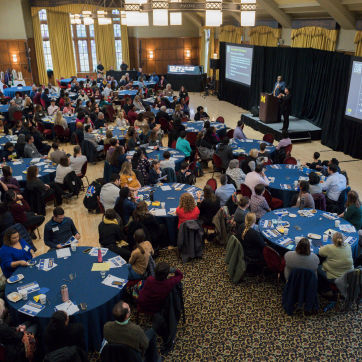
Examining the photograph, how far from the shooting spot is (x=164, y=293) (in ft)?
14.6

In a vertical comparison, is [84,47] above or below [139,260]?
above

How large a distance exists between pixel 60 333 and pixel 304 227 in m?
4.02

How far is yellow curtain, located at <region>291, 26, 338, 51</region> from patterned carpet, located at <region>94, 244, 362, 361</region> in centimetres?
1060

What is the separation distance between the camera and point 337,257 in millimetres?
5008

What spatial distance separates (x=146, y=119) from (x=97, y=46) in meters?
16.7

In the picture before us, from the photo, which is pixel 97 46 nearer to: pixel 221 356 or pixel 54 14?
pixel 54 14

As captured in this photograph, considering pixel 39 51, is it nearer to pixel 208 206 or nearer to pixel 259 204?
pixel 208 206

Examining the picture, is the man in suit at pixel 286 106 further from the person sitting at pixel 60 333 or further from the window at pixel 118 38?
the window at pixel 118 38

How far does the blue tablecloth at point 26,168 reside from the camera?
817cm

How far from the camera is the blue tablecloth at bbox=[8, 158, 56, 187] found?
26.8 feet

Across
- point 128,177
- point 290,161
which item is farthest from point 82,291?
point 290,161

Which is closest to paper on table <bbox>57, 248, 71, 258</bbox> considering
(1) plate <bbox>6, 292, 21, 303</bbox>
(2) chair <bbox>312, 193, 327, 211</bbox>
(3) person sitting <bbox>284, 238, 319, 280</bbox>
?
(1) plate <bbox>6, 292, 21, 303</bbox>

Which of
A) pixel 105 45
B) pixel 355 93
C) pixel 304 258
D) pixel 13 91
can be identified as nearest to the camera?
pixel 304 258

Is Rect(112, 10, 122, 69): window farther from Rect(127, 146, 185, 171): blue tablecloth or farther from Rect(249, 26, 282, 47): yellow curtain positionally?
Rect(127, 146, 185, 171): blue tablecloth
